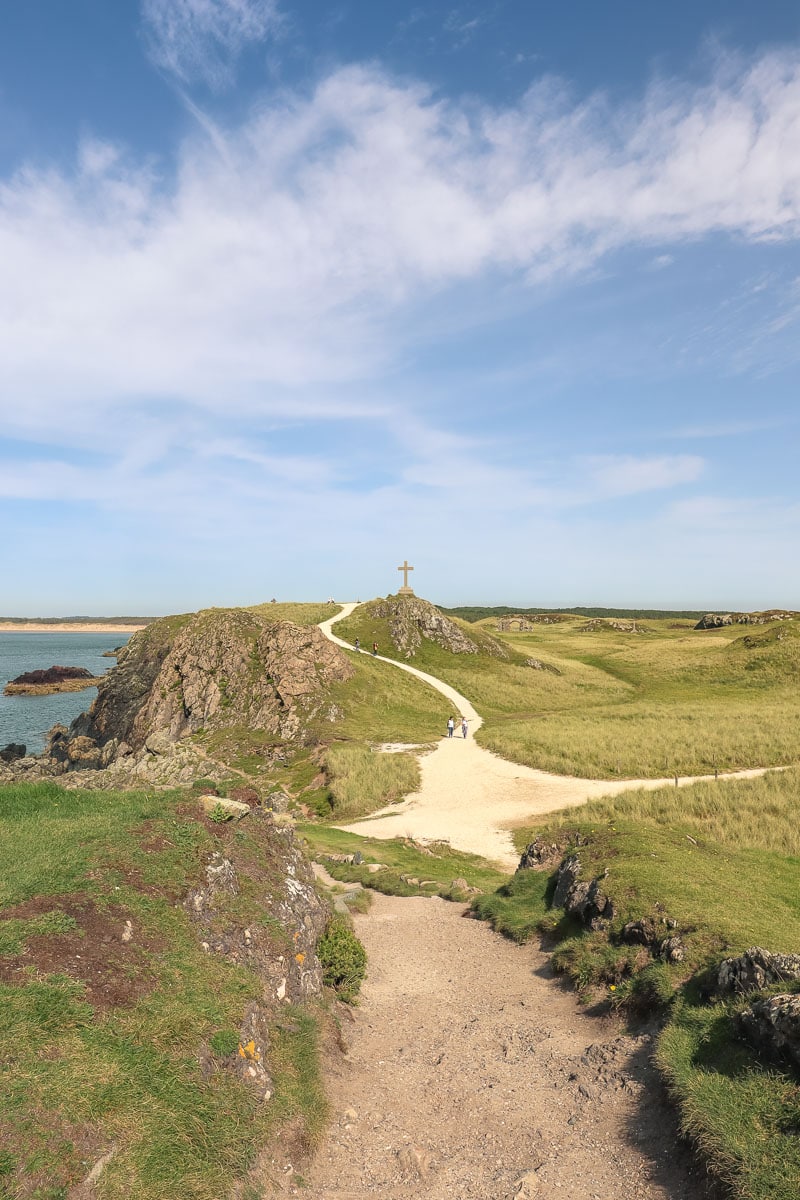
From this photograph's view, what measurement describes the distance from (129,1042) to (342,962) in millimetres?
6978

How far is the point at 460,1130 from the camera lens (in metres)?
10.0

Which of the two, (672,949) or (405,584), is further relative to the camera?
(405,584)

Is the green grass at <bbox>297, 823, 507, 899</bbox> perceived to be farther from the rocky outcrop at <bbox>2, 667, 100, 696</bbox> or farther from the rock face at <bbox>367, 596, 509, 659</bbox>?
the rocky outcrop at <bbox>2, 667, 100, 696</bbox>

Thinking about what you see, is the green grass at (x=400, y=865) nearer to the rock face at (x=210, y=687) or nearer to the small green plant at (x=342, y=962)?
the small green plant at (x=342, y=962)

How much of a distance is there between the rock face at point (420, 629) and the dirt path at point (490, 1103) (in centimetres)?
5555

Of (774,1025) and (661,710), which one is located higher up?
(774,1025)

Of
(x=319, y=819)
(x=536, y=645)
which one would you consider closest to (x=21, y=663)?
(x=536, y=645)

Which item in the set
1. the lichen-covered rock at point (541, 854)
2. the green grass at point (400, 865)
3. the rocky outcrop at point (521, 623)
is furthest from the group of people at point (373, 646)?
the rocky outcrop at point (521, 623)

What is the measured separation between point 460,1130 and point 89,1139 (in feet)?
19.2

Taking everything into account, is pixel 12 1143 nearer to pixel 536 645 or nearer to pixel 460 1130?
pixel 460 1130

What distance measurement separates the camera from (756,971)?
410 inches

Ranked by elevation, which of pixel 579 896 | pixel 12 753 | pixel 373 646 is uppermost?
pixel 373 646

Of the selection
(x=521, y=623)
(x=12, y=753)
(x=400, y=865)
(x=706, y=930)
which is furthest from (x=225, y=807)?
(x=521, y=623)

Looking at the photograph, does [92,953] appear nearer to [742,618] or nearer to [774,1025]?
[774,1025]
